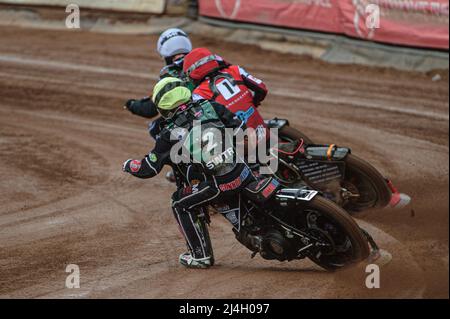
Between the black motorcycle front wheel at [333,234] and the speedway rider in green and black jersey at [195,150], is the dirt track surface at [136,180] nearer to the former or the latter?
the black motorcycle front wheel at [333,234]

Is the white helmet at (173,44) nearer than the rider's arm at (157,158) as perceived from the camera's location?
No

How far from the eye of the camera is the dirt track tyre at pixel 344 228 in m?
6.22

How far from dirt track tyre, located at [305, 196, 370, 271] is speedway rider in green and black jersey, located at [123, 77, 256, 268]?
658 mm

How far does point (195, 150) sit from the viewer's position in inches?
253

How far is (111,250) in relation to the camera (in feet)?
24.2

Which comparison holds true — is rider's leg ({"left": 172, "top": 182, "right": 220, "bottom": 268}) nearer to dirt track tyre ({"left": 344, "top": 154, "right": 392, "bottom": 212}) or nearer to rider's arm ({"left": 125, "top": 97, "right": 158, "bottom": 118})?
rider's arm ({"left": 125, "top": 97, "right": 158, "bottom": 118})

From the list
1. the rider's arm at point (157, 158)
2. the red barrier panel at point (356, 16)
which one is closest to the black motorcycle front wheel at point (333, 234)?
the rider's arm at point (157, 158)

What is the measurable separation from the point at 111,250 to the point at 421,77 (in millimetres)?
8833

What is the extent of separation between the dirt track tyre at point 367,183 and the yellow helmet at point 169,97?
219 centimetres

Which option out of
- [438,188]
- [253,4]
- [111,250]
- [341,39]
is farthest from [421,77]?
[111,250]

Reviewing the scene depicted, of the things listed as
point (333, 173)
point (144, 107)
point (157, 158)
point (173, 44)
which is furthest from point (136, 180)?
point (157, 158)

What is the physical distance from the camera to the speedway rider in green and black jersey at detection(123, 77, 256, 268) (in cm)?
645

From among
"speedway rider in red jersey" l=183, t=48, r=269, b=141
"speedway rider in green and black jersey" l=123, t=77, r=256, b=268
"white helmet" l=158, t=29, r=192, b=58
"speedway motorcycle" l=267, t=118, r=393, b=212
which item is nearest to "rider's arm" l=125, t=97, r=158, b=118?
"speedway rider in red jersey" l=183, t=48, r=269, b=141

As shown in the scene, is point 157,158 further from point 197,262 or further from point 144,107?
point 144,107
